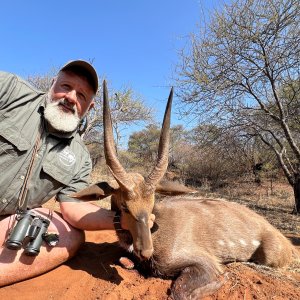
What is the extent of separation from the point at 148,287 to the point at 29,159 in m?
1.76

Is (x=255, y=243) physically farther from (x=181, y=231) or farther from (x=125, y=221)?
(x=125, y=221)

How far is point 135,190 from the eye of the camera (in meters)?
3.34

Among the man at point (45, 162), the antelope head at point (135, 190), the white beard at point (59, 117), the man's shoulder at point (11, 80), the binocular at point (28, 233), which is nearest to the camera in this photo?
the antelope head at point (135, 190)

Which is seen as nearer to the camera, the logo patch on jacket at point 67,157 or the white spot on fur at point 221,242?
the logo patch on jacket at point 67,157

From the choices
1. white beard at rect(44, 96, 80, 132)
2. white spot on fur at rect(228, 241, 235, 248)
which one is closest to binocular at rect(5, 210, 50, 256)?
white beard at rect(44, 96, 80, 132)

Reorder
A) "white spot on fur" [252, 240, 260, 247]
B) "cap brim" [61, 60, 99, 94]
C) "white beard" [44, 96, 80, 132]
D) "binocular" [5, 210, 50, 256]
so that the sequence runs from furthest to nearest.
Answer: "white spot on fur" [252, 240, 260, 247] < "cap brim" [61, 60, 99, 94] < "white beard" [44, 96, 80, 132] < "binocular" [5, 210, 50, 256]

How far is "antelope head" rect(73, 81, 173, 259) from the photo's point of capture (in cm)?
309

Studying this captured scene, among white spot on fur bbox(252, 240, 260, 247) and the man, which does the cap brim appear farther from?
white spot on fur bbox(252, 240, 260, 247)

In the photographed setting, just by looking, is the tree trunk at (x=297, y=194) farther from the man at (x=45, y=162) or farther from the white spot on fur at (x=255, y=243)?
the man at (x=45, y=162)

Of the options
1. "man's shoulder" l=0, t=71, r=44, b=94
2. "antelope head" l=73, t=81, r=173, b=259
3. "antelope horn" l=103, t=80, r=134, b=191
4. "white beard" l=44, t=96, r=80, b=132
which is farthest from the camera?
"white beard" l=44, t=96, r=80, b=132

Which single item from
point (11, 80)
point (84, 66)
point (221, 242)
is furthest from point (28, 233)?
point (221, 242)

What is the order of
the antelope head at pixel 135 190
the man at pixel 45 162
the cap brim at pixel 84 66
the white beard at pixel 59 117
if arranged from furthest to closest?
the cap brim at pixel 84 66, the white beard at pixel 59 117, the man at pixel 45 162, the antelope head at pixel 135 190

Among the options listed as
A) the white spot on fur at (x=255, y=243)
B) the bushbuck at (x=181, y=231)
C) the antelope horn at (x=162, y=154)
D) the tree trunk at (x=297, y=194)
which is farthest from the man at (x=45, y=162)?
the tree trunk at (x=297, y=194)

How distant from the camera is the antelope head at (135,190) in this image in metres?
3.09
